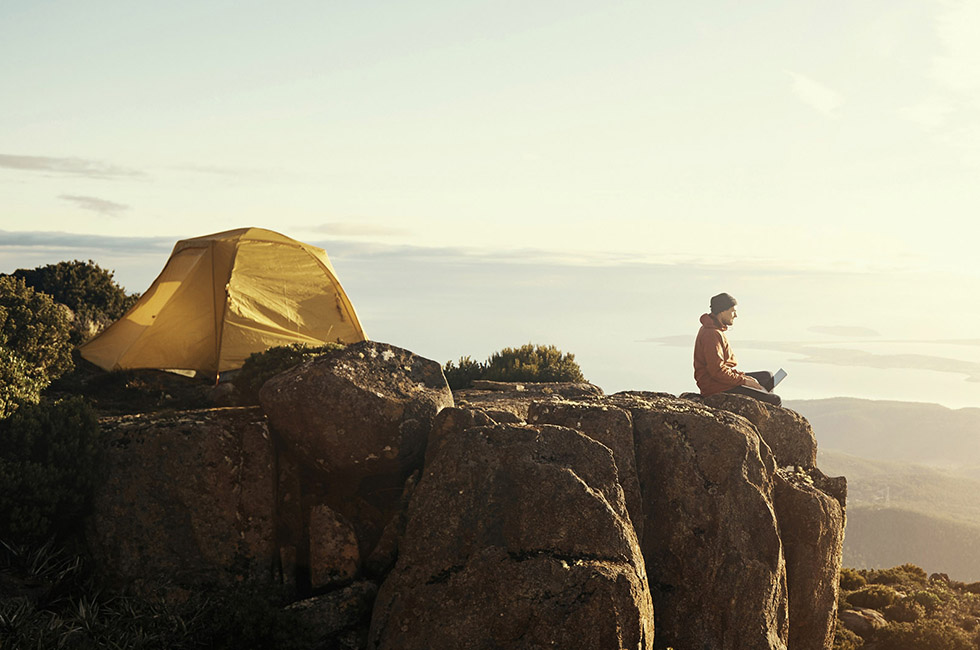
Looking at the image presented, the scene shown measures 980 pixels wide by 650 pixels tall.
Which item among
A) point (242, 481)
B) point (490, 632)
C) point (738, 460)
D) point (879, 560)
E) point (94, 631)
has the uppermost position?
point (738, 460)

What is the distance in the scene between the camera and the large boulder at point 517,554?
8211 millimetres

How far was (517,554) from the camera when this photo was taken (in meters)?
8.66

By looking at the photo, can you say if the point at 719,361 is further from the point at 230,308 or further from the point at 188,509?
the point at 230,308

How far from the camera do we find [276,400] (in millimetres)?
10555

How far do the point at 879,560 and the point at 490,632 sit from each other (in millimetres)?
121654

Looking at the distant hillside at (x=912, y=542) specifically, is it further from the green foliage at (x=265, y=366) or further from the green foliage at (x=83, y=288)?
the green foliage at (x=265, y=366)

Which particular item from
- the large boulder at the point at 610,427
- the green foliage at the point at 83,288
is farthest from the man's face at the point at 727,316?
the green foliage at the point at 83,288

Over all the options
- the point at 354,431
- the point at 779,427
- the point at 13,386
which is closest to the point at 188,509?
the point at 354,431

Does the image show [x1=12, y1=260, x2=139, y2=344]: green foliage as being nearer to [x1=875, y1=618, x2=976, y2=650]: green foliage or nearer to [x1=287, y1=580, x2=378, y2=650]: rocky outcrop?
[x1=287, y1=580, x2=378, y2=650]: rocky outcrop

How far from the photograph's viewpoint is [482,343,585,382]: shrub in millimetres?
20453

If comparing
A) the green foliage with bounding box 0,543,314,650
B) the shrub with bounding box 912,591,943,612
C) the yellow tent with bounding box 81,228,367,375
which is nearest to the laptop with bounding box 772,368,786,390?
the shrub with bounding box 912,591,943,612

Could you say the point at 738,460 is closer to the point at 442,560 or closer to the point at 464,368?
the point at 442,560

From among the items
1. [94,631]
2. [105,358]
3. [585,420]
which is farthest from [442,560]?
[105,358]

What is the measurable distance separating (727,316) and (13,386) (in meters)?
11.2
